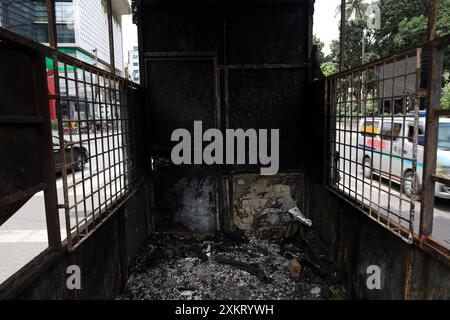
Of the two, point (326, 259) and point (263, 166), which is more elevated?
point (263, 166)

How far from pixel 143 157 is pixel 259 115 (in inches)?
69.6

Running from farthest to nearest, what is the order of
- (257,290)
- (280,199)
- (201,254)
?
(280,199) → (201,254) → (257,290)

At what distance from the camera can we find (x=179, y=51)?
4160mm

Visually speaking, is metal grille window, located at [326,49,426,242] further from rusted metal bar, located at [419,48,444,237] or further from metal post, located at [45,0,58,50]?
metal post, located at [45,0,58,50]

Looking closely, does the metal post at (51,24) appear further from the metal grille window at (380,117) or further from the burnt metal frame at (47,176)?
the metal grille window at (380,117)

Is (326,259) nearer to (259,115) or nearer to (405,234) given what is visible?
(405,234)

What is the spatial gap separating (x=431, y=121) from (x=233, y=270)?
2.53 metres

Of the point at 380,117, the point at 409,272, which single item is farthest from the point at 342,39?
the point at 409,272

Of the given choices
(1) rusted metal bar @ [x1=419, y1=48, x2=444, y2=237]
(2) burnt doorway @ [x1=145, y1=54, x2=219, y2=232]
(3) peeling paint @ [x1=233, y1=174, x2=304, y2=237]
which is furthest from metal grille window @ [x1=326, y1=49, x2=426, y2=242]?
(2) burnt doorway @ [x1=145, y1=54, x2=219, y2=232]

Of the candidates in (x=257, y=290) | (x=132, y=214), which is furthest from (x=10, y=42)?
(x=257, y=290)

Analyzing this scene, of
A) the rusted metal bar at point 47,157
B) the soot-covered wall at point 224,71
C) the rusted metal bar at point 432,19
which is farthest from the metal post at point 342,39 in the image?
the rusted metal bar at point 47,157

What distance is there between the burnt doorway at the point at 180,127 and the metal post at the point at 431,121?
9.22ft

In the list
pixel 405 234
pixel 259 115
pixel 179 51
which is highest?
pixel 179 51

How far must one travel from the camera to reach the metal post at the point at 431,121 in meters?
1.77
